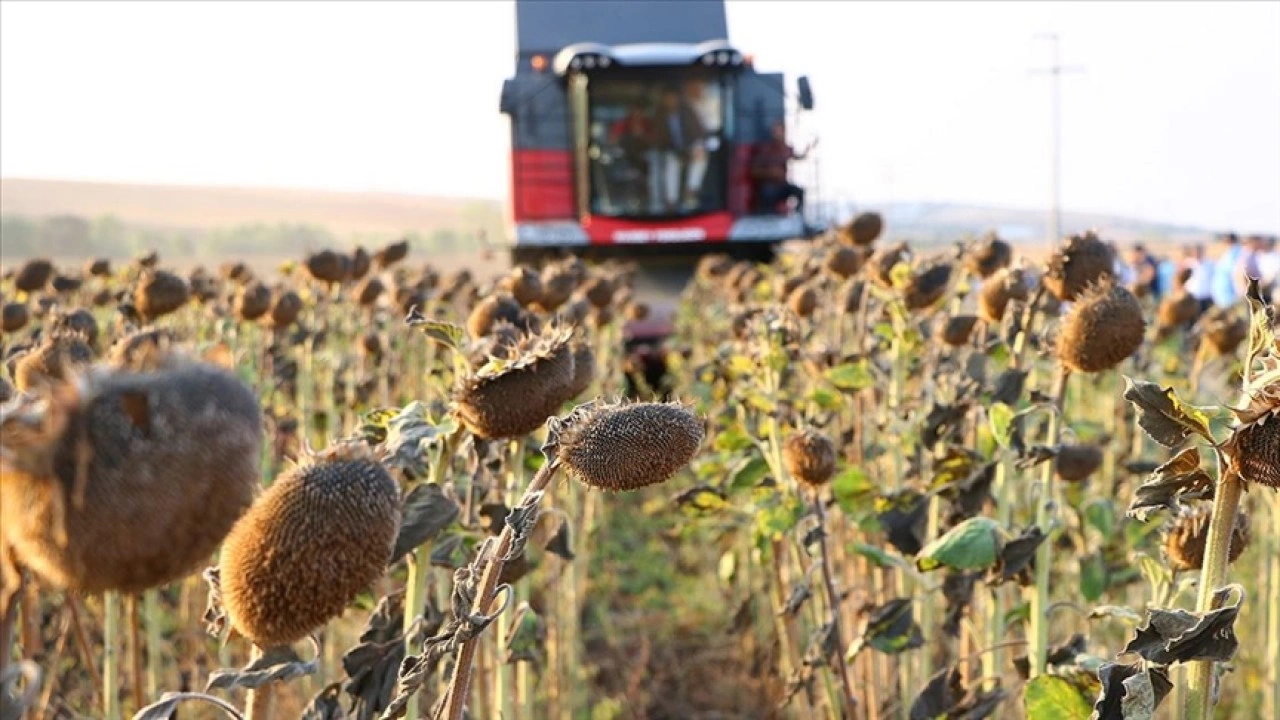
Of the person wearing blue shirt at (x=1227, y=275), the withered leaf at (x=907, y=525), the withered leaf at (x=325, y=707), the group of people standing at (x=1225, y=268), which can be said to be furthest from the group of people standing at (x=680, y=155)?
the withered leaf at (x=325, y=707)

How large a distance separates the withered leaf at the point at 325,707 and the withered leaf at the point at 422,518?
229 millimetres

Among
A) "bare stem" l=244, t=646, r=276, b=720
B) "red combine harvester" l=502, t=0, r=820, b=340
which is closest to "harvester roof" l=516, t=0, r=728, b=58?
"red combine harvester" l=502, t=0, r=820, b=340

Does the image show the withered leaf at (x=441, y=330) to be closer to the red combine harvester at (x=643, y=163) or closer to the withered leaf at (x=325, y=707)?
the withered leaf at (x=325, y=707)

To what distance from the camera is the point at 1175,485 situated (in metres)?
1.74

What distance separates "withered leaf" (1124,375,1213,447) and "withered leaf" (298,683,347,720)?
1.17 m

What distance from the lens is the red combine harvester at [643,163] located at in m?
14.8

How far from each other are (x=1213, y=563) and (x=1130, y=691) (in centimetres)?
20

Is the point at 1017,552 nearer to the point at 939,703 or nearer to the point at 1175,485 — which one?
the point at 939,703

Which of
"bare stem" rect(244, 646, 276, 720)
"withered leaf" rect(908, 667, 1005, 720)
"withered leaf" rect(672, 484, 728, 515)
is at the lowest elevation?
"withered leaf" rect(908, 667, 1005, 720)

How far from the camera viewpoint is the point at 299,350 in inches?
242

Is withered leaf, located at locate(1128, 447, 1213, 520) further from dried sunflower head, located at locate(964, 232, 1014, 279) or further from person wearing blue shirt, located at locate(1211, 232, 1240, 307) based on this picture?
person wearing blue shirt, located at locate(1211, 232, 1240, 307)

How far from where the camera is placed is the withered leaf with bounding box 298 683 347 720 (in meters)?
1.78

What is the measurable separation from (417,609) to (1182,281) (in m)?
5.28

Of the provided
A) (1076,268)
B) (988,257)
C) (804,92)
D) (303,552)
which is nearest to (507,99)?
(804,92)
